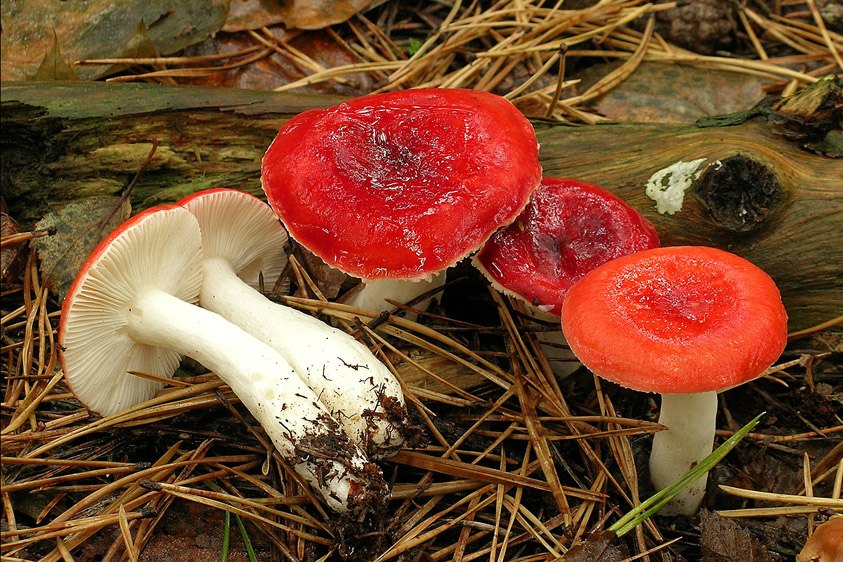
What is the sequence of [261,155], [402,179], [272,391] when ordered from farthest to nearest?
[261,155] < [402,179] < [272,391]

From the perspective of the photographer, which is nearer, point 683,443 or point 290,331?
point 683,443

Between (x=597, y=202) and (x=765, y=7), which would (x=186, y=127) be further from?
(x=765, y=7)

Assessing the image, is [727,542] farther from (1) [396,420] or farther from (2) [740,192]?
(2) [740,192]

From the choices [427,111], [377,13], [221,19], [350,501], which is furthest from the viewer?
[377,13]

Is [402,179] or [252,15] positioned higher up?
[252,15]

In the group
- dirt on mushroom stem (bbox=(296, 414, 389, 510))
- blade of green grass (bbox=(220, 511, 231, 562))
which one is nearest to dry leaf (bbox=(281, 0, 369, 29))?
dirt on mushroom stem (bbox=(296, 414, 389, 510))

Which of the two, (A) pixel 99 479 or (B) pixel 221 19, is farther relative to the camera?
(B) pixel 221 19

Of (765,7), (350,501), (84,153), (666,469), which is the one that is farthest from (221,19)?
(765,7)

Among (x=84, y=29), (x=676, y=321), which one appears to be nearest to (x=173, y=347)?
(x=676, y=321)

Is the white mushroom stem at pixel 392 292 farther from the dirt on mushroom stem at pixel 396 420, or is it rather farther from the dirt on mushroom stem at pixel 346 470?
the dirt on mushroom stem at pixel 346 470
